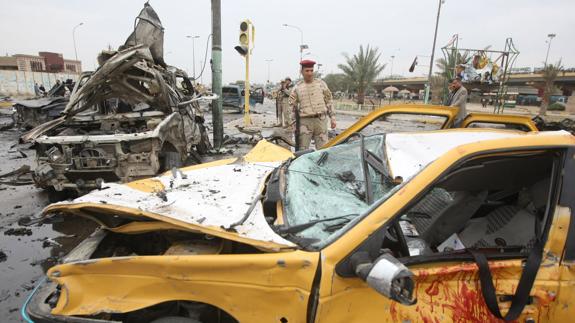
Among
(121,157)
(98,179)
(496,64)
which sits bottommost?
(98,179)

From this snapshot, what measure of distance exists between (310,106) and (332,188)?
3405 millimetres

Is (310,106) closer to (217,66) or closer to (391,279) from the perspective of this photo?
(217,66)

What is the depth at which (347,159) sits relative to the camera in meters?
2.50

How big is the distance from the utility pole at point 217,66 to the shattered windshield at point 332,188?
220 inches

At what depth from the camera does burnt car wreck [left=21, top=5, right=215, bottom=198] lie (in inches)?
173

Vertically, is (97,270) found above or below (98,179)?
above

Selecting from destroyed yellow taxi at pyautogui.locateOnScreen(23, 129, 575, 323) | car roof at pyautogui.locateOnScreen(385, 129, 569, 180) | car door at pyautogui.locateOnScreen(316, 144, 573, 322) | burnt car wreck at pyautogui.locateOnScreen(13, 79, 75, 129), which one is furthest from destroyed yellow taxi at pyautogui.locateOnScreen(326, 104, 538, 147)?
burnt car wreck at pyautogui.locateOnScreen(13, 79, 75, 129)

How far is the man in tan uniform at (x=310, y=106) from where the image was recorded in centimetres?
549

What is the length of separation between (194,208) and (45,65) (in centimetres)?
5738

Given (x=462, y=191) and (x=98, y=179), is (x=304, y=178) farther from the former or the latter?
(x=98, y=179)

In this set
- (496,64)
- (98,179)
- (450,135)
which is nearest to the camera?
(450,135)

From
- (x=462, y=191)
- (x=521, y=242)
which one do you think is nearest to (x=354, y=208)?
(x=462, y=191)

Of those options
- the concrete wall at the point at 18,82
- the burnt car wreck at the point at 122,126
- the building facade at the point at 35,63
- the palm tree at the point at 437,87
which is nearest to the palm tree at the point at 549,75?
the palm tree at the point at 437,87

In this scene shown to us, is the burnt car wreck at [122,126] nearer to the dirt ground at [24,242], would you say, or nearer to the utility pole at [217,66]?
the dirt ground at [24,242]
